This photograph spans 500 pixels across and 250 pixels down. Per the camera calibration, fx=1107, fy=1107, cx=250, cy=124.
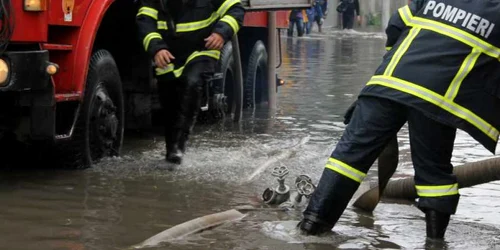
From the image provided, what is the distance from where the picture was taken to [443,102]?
16.6 feet

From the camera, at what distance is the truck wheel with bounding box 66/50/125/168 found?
22.5ft

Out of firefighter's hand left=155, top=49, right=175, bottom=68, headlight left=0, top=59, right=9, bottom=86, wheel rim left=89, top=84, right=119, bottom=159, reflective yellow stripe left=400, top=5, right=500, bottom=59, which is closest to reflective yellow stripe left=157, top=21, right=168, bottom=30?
firefighter's hand left=155, top=49, right=175, bottom=68

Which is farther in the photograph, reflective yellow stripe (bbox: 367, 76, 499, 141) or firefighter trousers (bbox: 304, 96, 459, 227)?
firefighter trousers (bbox: 304, 96, 459, 227)

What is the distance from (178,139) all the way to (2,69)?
1.67 metres

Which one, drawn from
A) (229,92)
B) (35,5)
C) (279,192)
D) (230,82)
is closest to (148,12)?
(35,5)

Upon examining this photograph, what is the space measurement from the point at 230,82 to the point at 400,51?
5.36 meters

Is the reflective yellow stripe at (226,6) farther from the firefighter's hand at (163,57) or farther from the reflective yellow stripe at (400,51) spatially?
the reflective yellow stripe at (400,51)

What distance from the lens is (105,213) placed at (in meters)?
5.75

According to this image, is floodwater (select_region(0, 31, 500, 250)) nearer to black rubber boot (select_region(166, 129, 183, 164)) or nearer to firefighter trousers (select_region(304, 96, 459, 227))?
black rubber boot (select_region(166, 129, 183, 164))

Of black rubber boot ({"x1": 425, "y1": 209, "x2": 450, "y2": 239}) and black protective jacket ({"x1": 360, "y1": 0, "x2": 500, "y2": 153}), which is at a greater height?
black protective jacket ({"x1": 360, "y1": 0, "x2": 500, "y2": 153})

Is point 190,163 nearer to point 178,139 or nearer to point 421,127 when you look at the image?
point 178,139

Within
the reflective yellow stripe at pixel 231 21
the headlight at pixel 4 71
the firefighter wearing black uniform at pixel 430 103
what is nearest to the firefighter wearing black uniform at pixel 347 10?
the reflective yellow stripe at pixel 231 21

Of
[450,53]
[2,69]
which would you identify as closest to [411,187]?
[450,53]

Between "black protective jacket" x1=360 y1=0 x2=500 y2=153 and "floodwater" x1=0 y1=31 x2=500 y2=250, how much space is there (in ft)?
2.17
